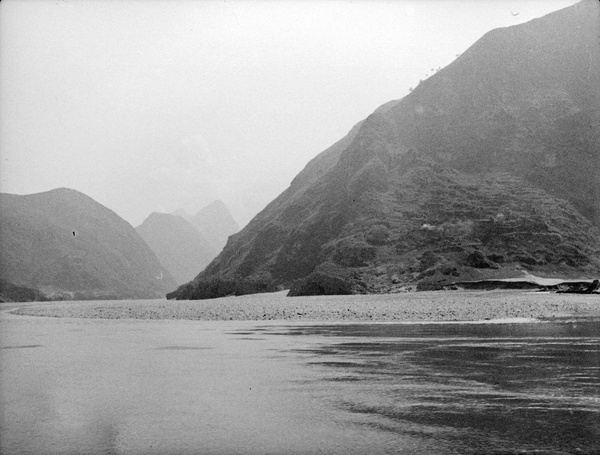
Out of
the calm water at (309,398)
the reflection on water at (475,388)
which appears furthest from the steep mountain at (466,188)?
the calm water at (309,398)

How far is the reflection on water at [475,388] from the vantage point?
23.4 feet

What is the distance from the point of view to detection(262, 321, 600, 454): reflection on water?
281 inches

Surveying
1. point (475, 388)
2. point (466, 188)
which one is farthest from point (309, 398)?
point (466, 188)

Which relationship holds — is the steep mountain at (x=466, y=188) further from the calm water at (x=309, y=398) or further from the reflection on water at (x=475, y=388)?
the calm water at (x=309, y=398)

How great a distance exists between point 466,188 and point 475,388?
89241 mm

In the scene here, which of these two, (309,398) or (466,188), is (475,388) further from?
(466,188)

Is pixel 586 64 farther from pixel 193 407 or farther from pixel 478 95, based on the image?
pixel 193 407

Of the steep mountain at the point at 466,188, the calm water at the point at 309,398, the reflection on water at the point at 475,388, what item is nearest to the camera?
the calm water at the point at 309,398

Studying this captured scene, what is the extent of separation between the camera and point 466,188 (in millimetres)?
94688

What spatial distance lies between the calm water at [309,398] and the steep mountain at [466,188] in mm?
54958

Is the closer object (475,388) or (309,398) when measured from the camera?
(309,398)

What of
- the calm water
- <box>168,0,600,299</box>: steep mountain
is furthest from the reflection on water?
<box>168,0,600,299</box>: steep mountain

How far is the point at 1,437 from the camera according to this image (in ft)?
24.8

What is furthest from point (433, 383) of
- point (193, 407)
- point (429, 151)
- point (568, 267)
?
point (429, 151)
